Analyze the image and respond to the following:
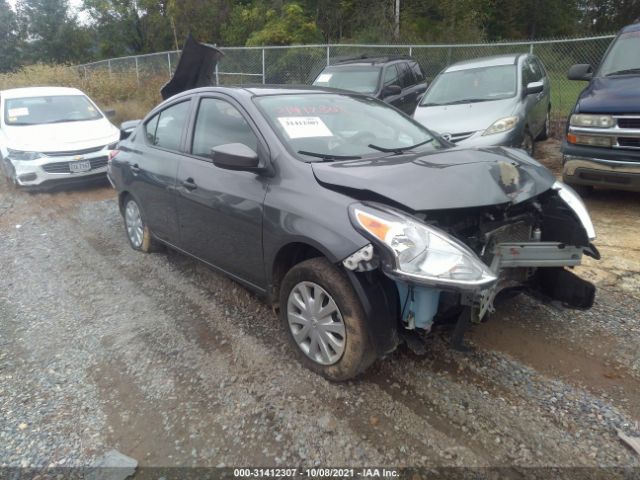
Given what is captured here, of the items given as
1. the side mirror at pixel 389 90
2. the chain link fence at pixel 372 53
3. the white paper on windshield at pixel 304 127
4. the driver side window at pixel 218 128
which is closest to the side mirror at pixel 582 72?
the side mirror at pixel 389 90

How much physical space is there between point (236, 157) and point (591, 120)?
4.38m

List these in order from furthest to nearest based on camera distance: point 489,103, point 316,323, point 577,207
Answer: point 489,103, point 577,207, point 316,323

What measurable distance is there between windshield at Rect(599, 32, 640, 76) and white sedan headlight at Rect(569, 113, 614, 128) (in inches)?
36.1

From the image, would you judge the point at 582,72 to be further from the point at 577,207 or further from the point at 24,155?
the point at 24,155

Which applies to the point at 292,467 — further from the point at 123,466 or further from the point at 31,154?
the point at 31,154

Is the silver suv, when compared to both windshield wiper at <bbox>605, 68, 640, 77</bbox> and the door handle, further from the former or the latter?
the door handle

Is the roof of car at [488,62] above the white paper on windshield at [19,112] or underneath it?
above

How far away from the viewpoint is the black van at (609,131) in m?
5.03

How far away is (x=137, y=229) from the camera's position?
5078mm

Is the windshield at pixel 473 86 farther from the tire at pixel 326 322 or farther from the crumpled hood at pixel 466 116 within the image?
the tire at pixel 326 322

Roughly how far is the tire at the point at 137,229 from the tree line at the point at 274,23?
52.6 feet

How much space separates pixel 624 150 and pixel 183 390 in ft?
16.6

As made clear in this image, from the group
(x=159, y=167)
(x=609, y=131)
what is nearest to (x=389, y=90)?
(x=609, y=131)

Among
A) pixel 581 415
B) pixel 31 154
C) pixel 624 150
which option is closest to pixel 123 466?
pixel 581 415
